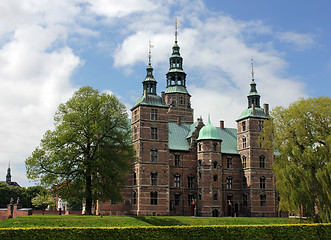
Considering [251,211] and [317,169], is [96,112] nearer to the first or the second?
[317,169]

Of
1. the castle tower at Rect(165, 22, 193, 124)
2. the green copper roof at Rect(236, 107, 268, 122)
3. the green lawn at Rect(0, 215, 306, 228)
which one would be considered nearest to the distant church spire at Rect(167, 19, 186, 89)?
the castle tower at Rect(165, 22, 193, 124)

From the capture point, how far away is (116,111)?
4291 cm

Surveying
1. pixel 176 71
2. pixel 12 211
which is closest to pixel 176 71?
pixel 176 71

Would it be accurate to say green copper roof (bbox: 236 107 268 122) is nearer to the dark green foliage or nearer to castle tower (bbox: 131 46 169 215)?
castle tower (bbox: 131 46 169 215)

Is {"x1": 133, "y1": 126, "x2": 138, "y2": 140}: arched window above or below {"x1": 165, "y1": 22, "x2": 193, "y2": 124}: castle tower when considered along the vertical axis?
below

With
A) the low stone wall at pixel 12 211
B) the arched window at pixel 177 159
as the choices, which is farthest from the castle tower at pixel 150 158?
the low stone wall at pixel 12 211

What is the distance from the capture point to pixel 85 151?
40.3m

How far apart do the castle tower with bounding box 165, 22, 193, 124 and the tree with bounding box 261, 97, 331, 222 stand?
37858mm

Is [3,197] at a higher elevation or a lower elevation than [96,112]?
lower

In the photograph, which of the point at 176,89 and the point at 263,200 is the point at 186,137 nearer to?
the point at 263,200

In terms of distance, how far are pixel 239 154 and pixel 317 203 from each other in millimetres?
28060

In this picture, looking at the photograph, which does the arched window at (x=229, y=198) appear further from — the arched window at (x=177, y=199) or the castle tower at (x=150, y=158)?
the castle tower at (x=150, y=158)


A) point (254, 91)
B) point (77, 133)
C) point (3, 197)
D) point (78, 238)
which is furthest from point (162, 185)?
point (3, 197)

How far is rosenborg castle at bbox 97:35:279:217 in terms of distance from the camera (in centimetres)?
5438
